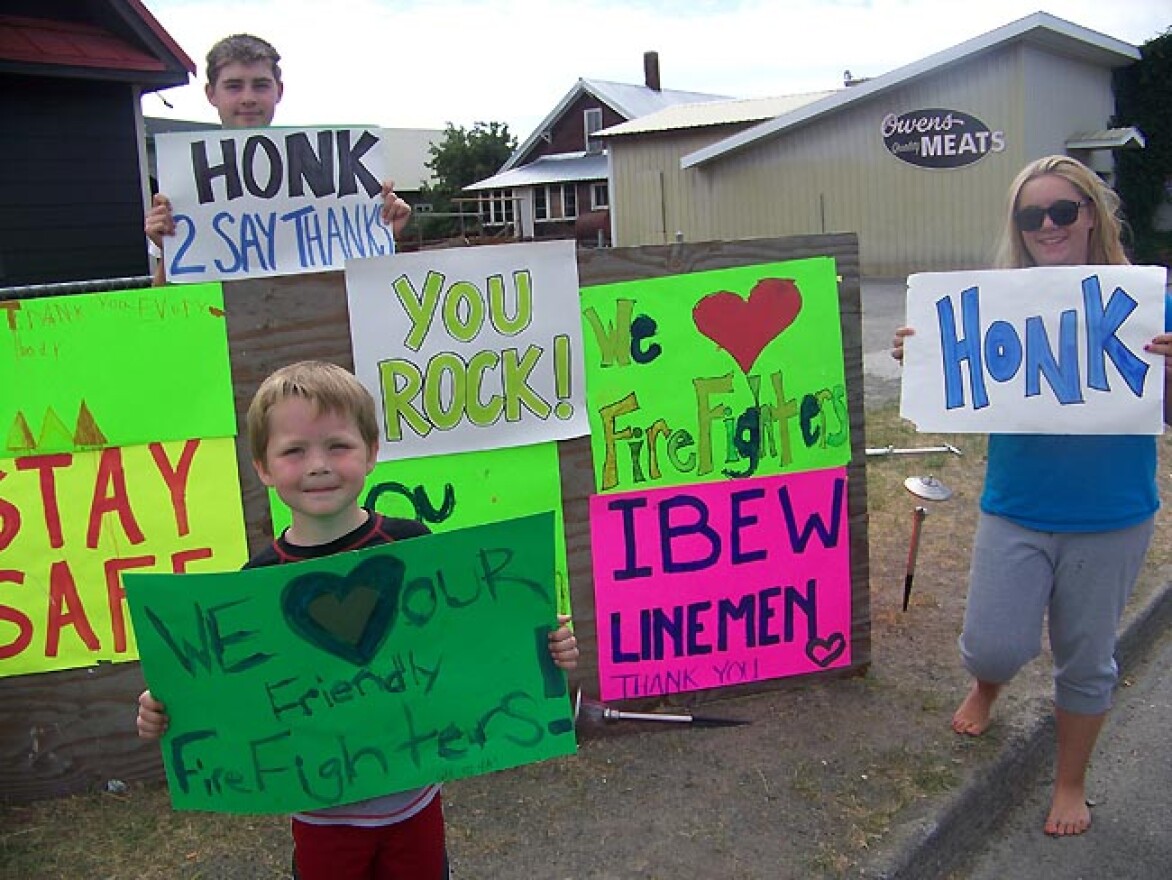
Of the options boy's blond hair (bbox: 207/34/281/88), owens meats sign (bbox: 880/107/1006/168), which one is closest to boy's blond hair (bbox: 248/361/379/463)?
boy's blond hair (bbox: 207/34/281/88)

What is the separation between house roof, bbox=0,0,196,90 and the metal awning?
19908mm

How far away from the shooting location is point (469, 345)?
3105 mm

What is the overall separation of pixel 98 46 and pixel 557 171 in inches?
1246

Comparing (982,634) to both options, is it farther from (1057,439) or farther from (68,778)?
(68,778)

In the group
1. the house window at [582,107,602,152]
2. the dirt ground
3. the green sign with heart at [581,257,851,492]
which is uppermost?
the house window at [582,107,602,152]

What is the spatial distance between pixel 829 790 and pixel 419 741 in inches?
57.9

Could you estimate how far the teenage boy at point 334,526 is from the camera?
192 cm

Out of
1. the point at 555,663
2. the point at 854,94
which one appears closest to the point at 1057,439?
the point at 555,663

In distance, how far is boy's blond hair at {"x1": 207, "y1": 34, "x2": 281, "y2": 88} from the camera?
3.23 m

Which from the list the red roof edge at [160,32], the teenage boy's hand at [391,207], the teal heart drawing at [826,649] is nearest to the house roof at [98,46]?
the red roof edge at [160,32]

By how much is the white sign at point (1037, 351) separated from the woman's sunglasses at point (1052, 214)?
118 mm

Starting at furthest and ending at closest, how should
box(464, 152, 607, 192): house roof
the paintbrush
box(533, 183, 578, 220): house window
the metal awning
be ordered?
box(533, 183, 578, 220): house window, box(464, 152, 607, 192): house roof, the metal awning, the paintbrush

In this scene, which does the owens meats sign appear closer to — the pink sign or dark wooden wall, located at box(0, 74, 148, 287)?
dark wooden wall, located at box(0, 74, 148, 287)

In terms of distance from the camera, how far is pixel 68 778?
3.11m
